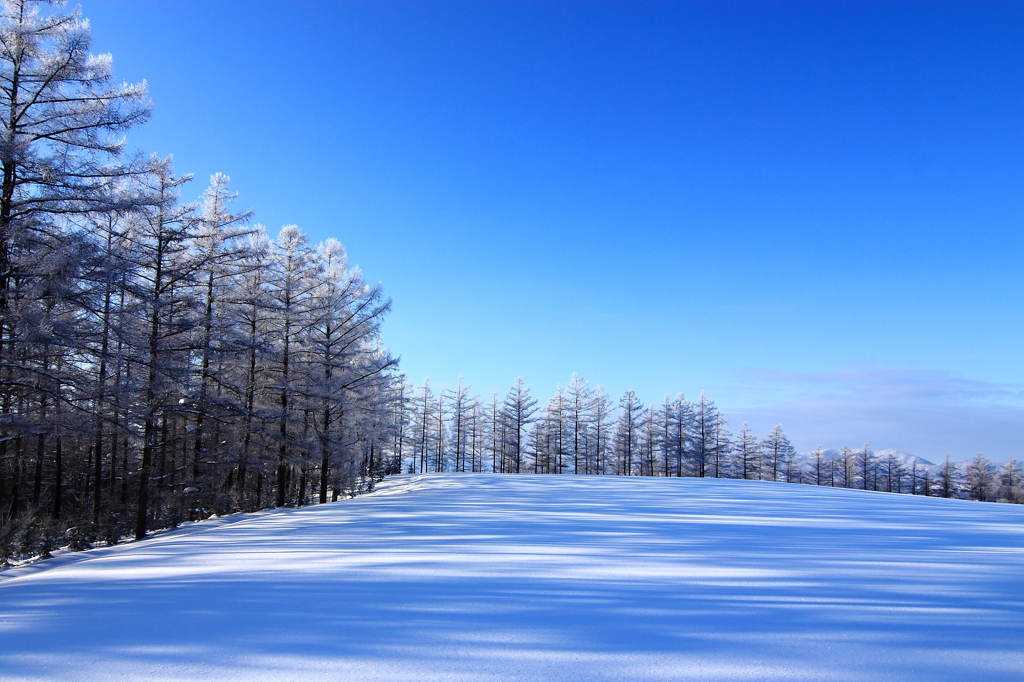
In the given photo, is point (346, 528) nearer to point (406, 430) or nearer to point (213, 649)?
point (213, 649)

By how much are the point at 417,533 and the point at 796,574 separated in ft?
16.2

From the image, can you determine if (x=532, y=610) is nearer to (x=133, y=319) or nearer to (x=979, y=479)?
(x=133, y=319)

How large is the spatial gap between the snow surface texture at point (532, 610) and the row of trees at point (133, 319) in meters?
4.76

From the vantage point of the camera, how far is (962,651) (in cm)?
281

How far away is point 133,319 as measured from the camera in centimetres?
1084

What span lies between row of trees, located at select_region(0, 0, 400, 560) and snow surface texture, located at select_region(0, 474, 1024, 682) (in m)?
4.76

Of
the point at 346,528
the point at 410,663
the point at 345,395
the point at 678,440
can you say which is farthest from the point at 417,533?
the point at 678,440

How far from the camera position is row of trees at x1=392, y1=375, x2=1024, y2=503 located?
46.7m

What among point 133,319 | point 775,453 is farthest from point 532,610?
point 775,453

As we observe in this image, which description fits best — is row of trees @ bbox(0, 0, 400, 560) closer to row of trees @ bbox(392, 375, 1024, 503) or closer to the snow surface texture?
the snow surface texture

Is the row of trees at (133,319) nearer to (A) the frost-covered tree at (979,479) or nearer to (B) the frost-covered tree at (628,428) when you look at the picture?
(B) the frost-covered tree at (628,428)

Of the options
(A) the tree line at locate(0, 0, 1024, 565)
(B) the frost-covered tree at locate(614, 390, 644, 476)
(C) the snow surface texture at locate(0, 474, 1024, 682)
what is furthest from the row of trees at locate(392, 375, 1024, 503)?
(C) the snow surface texture at locate(0, 474, 1024, 682)

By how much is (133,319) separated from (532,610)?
1126cm

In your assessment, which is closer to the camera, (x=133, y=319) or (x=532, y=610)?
(x=532, y=610)
